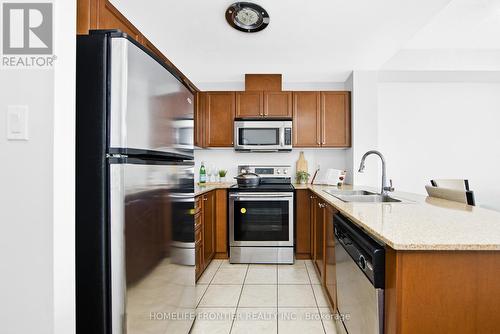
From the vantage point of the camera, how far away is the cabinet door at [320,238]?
2258 mm

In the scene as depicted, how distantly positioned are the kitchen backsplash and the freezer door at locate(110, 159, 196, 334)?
6.90 ft

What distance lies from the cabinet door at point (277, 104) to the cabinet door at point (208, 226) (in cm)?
131

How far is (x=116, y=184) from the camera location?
103 centimetres

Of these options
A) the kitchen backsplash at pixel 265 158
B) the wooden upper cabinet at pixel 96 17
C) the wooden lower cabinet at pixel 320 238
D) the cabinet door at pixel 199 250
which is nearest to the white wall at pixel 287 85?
the kitchen backsplash at pixel 265 158

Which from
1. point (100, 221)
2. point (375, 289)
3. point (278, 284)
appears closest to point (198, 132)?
point (278, 284)

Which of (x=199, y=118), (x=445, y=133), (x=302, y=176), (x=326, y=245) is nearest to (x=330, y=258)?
(x=326, y=245)

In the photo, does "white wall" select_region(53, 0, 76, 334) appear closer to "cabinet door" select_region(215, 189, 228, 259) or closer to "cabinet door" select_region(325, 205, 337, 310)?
"cabinet door" select_region(325, 205, 337, 310)

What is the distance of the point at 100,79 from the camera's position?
40.2 inches

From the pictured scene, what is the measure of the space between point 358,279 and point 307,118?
100 inches

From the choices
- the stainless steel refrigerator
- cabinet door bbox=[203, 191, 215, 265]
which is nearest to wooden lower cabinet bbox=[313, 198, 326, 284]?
cabinet door bbox=[203, 191, 215, 265]

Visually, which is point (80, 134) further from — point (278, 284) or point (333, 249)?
point (278, 284)

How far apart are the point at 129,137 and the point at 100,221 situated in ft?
1.14

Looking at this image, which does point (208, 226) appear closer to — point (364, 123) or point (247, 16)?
point (247, 16)

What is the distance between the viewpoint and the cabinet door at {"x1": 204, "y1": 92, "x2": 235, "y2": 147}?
3.50 meters
